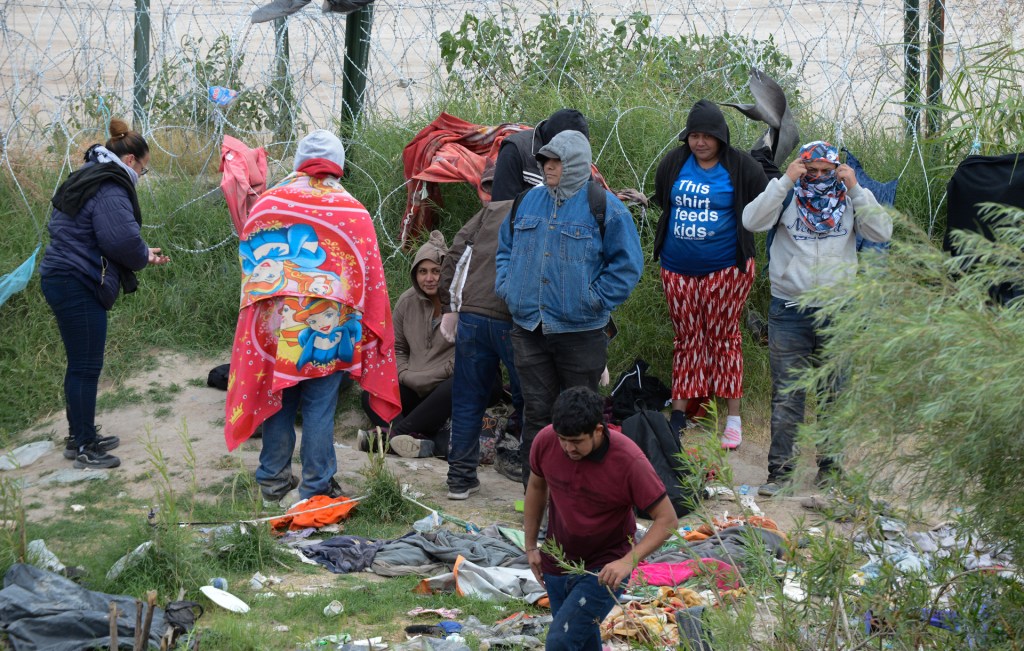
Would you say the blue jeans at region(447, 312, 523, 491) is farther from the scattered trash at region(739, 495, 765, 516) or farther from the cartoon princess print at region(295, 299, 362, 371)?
the scattered trash at region(739, 495, 765, 516)

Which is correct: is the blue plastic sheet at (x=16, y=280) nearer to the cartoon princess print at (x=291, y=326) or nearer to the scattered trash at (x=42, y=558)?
the cartoon princess print at (x=291, y=326)

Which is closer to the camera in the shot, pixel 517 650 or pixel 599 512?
pixel 599 512

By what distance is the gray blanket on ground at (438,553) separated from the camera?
17.0 feet

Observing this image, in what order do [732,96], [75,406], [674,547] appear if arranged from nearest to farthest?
1. [674,547]
2. [75,406]
3. [732,96]

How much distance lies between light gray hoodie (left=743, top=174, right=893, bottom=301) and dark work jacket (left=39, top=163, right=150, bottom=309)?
3.24m

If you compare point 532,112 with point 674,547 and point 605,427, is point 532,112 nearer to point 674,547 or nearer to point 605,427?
point 674,547

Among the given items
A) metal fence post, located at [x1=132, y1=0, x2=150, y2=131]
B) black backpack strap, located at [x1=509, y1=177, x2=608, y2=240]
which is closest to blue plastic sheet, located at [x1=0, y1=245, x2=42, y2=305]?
metal fence post, located at [x1=132, y1=0, x2=150, y2=131]

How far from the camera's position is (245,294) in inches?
232

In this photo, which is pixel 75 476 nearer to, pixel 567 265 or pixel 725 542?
pixel 567 265

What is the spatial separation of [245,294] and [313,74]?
316 cm

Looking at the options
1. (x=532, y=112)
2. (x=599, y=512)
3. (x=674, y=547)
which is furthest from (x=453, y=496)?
(x=532, y=112)

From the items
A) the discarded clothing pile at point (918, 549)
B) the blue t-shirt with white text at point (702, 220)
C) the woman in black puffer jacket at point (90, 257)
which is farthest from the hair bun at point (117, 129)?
the discarded clothing pile at point (918, 549)

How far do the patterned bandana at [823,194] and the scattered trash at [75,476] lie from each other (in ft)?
12.8

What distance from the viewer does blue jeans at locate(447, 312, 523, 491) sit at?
19.8ft
